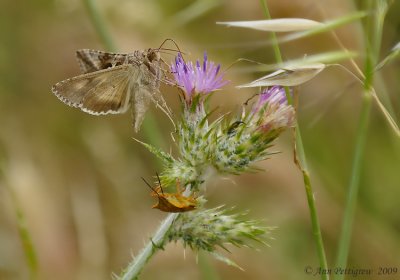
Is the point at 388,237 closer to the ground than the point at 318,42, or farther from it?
closer to the ground

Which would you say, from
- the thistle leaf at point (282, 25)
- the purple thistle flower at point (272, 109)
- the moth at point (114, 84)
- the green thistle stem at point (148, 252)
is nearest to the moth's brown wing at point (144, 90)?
the moth at point (114, 84)

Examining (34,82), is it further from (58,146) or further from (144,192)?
(144,192)

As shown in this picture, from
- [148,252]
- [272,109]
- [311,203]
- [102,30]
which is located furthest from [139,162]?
[311,203]

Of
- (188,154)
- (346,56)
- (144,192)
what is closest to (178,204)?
(188,154)

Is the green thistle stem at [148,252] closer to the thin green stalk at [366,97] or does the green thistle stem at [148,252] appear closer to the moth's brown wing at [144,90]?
the thin green stalk at [366,97]

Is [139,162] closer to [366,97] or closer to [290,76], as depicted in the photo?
[290,76]

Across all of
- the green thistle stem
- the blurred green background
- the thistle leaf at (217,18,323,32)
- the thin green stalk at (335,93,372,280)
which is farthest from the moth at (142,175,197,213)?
the blurred green background

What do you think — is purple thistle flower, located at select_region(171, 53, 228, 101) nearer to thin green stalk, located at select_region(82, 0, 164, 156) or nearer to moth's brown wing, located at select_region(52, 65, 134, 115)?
moth's brown wing, located at select_region(52, 65, 134, 115)
